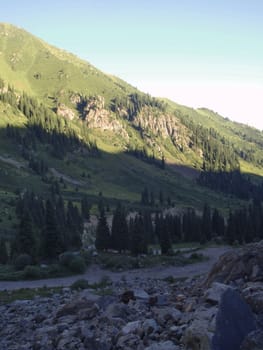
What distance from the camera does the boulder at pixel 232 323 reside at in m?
12.3

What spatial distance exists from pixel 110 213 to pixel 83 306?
6127 inches

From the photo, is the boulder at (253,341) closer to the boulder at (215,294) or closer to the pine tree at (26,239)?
the boulder at (215,294)

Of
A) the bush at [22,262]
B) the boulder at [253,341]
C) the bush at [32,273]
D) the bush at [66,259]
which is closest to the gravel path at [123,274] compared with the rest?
the bush at [32,273]

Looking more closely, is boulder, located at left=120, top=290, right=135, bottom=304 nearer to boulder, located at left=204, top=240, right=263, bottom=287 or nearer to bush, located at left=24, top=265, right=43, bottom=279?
boulder, located at left=204, top=240, right=263, bottom=287

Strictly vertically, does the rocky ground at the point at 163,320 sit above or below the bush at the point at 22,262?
above

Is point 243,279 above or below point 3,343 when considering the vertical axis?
→ above

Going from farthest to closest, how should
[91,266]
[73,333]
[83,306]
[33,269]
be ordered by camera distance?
[91,266] → [33,269] → [83,306] → [73,333]

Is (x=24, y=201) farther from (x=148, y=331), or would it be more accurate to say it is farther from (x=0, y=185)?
(x=148, y=331)

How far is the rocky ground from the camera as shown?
12867mm

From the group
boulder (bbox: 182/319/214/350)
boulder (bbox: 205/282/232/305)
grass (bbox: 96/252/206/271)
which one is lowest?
grass (bbox: 96/252/206/271)

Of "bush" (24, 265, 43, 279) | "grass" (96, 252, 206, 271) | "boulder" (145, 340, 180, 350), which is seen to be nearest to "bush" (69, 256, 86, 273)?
"grass" (96, 252, 206, 271)

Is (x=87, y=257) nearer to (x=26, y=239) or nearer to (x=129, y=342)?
(x=26, y=239)

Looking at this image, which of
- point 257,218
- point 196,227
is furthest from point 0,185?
point 257,218

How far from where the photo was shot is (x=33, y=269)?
189 ft
